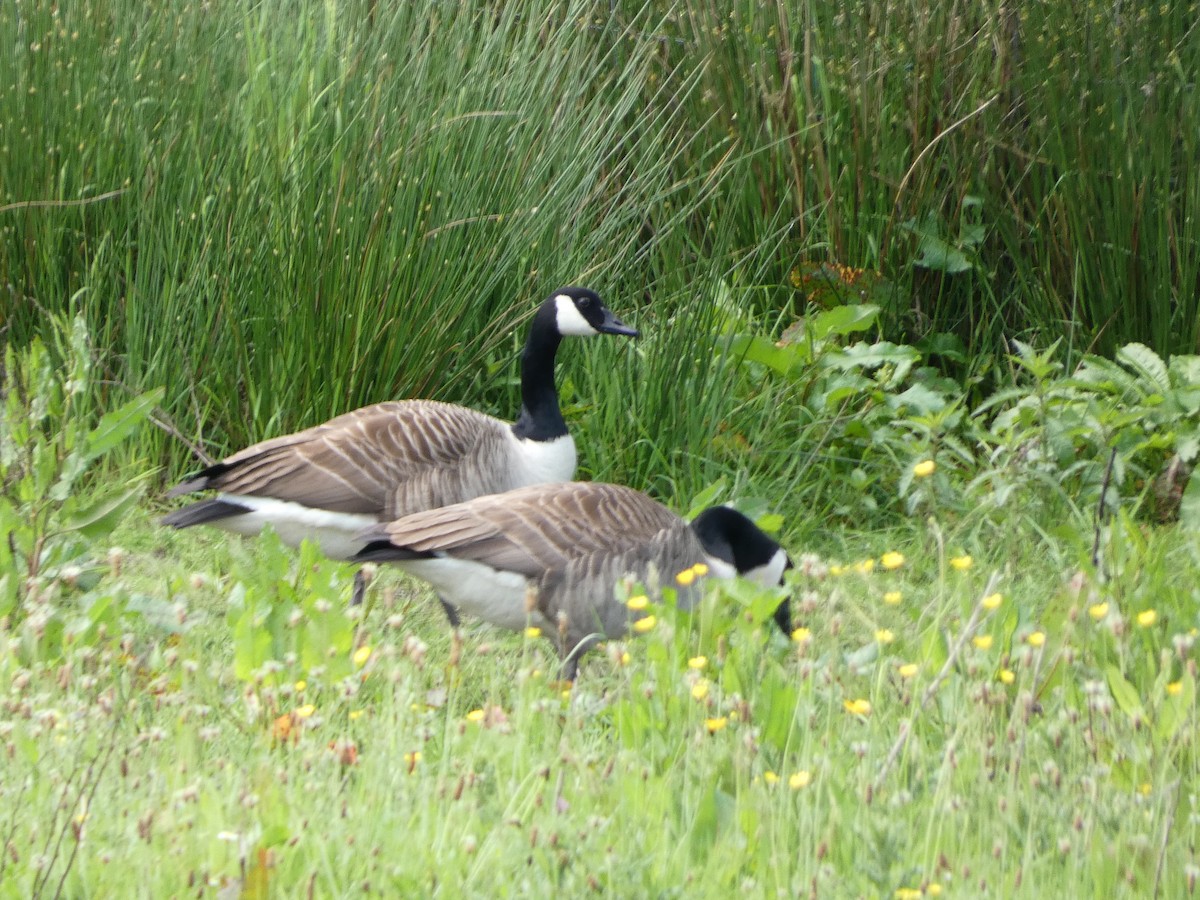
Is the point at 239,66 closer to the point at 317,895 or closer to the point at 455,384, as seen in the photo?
the point at 455,384

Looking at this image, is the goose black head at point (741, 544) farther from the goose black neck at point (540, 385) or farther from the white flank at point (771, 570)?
the goose black neck at point (540, 385)

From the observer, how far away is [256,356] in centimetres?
605

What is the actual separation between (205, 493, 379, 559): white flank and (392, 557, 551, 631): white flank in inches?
23.5

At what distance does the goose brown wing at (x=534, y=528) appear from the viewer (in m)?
4.46

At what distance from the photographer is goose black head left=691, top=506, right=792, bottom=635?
192 inches

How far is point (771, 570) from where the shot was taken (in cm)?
490

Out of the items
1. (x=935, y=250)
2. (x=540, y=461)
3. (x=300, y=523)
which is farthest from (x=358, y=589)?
(x=935, y=250)

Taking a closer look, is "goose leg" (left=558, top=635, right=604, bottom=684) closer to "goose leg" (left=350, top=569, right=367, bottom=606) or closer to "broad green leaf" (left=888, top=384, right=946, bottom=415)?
"goose leg" (left=350, top=569, right=367, bottom=606)

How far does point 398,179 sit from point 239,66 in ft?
3.73

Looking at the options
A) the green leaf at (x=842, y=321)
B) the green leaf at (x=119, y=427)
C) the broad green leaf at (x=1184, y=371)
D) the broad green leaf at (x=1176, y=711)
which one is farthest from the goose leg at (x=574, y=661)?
the broad green leaf at (x=1184, y=371)

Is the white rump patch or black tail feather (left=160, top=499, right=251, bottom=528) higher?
the white rump patch

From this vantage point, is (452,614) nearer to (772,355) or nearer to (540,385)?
(540,385)

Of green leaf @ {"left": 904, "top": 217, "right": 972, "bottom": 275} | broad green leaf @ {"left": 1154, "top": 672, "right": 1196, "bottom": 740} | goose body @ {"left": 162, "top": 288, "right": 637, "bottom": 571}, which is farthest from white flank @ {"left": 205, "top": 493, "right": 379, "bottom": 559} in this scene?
green leaf @ {"left": 904, "top": 217, "right": 972, "bottom": 275}

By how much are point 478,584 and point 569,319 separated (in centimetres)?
165
